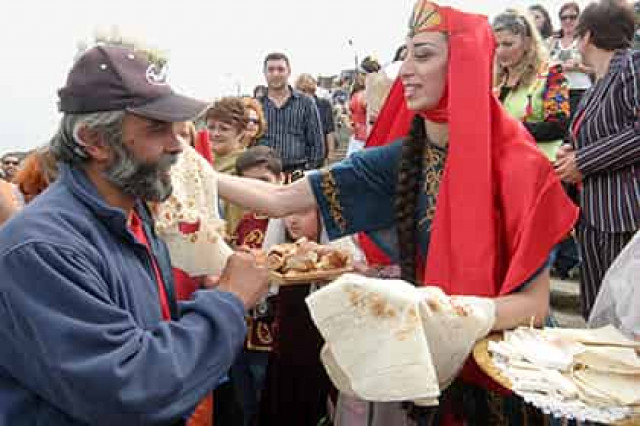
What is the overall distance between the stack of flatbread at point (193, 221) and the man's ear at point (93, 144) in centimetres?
77

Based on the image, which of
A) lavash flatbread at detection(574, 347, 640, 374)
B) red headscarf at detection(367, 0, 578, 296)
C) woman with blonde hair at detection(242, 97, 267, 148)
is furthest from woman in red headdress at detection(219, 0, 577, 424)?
woman with blonde hair at detection(242, 97, 267, 148)

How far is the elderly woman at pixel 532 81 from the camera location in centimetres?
A: 392

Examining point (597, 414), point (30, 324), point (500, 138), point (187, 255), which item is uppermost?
point (500, 138)

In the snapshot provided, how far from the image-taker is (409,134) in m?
2.25

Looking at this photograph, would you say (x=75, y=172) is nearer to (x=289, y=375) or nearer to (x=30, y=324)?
(x=30, y=324)

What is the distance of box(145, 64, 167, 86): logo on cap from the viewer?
5.02ft

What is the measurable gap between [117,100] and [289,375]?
6.45 ft

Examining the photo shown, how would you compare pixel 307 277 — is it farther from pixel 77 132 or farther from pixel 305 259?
pixel 77 132

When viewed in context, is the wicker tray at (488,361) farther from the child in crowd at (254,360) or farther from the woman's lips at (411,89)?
the child in crowd at (254,360)

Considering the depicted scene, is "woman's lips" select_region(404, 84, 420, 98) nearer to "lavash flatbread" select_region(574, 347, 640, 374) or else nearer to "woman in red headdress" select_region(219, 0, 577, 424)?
"woman in red headdress" select_region(219, 0, 577, 424)

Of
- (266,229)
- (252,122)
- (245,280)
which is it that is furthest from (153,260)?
(252,122)

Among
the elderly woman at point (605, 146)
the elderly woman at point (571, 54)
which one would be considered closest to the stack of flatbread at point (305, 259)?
the elderly woman at point (605, 146)

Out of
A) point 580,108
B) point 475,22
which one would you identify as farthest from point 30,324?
point 580,108

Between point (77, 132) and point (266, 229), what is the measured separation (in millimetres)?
1980
